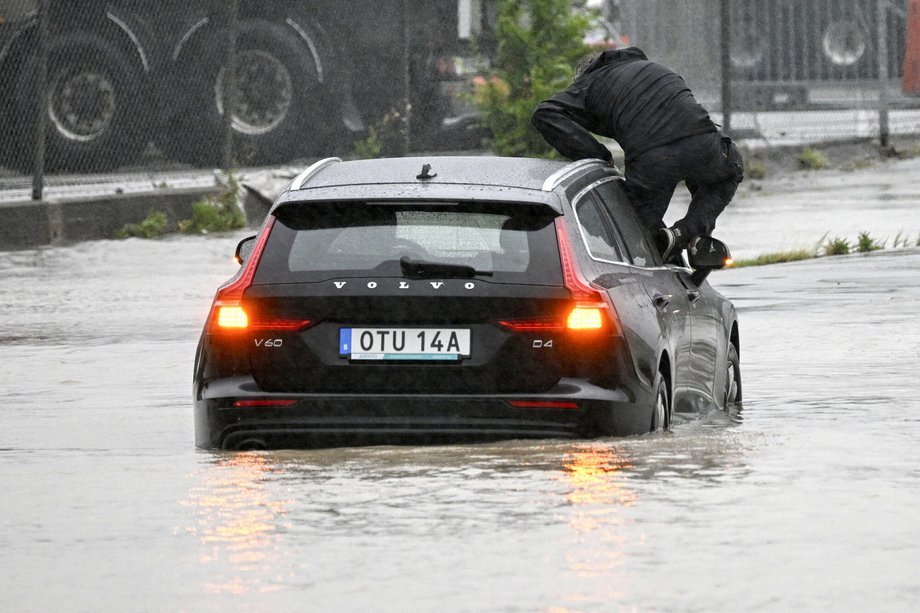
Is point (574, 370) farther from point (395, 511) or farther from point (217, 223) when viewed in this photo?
point (217, 223)

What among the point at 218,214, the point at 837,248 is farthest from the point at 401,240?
the point at 218,214

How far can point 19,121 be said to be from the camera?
63.3 feet

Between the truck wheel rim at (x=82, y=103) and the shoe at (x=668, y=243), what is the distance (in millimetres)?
11283

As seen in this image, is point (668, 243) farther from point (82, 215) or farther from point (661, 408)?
point (82, 215)

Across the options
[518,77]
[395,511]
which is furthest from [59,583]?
[518,77]

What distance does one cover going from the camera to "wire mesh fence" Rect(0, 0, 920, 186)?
65.5 ft

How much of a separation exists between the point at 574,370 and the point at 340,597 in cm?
224

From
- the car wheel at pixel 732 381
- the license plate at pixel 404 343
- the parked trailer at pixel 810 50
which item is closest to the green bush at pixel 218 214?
the parked trailer at pixel 810 50

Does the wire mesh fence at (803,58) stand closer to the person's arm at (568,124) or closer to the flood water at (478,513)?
the person's arm at (568,124)

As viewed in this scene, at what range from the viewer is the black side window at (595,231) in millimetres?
8070

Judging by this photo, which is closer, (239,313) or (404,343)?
(404,343)

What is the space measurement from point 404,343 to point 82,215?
12228 mm

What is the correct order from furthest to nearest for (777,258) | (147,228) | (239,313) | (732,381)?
1. (147,228)
2. (777,258)
3. (732,381)
4. (239,313)

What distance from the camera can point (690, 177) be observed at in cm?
1090
